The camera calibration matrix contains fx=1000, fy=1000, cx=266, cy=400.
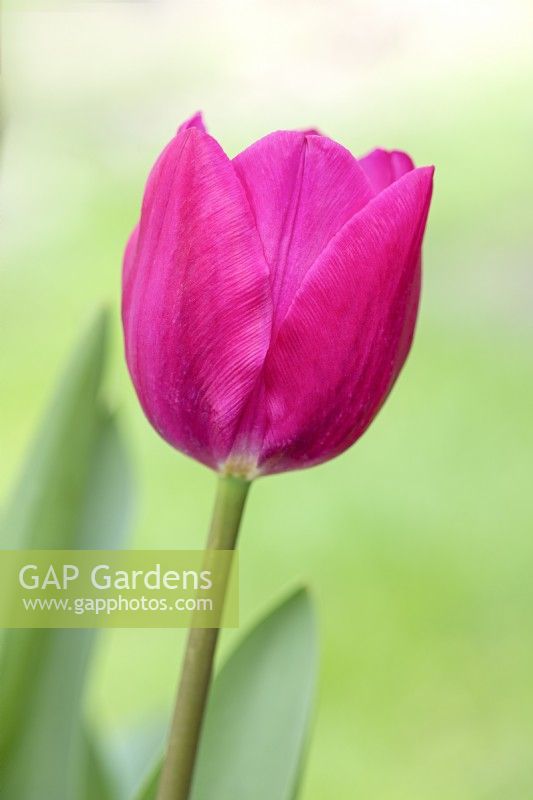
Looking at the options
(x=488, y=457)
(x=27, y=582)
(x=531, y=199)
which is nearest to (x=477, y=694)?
(x=488, y=457)

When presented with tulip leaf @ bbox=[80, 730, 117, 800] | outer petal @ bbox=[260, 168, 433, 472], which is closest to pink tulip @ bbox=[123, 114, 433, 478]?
outer petal @ bbox=[260, 168, 433, 472]

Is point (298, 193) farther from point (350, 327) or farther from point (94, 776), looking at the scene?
point (94, 776)

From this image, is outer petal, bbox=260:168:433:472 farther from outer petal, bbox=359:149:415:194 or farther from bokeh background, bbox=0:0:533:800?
bokeh background, bbox=0:0:533:800

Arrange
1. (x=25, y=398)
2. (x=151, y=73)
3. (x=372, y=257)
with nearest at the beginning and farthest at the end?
(x=372, y=257), (x=25, y=398), (x=151, y=73)

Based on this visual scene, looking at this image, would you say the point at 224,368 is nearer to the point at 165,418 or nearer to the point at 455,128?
the point at 165,418

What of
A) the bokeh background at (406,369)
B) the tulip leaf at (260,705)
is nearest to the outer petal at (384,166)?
the tulip leaf at (260,705)

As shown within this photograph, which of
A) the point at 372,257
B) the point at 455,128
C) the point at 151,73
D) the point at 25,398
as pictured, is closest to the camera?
the point at 372,257
